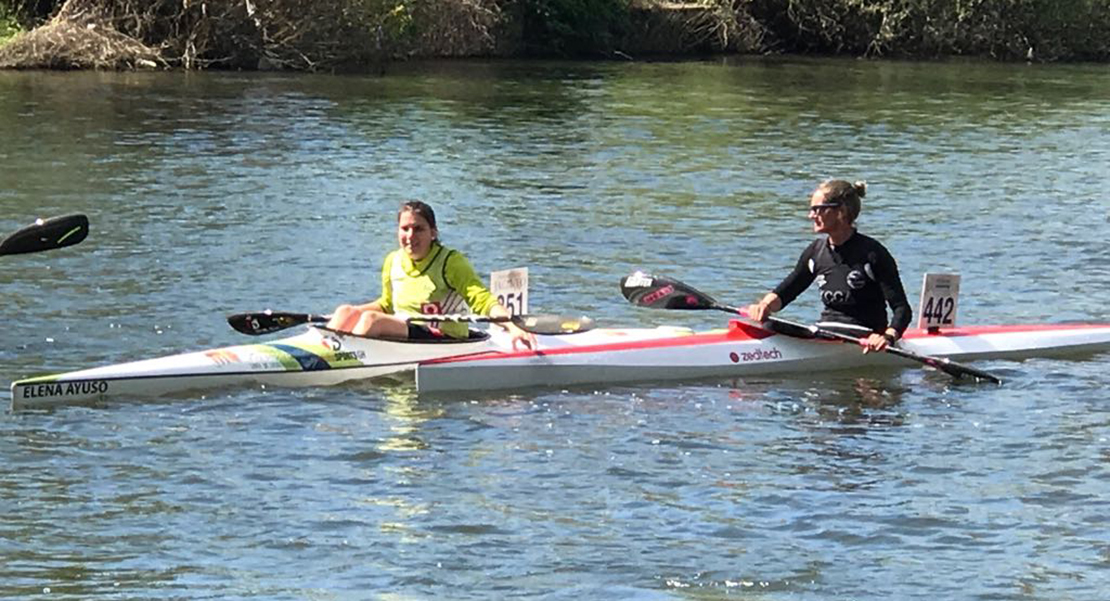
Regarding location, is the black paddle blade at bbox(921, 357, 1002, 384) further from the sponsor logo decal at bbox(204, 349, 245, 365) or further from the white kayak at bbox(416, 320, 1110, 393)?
the sponsor logo decal at bbox(204, 349, 245, 365)

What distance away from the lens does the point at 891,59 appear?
50500mm

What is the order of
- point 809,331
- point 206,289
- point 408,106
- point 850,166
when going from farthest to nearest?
point 408,106 < point 850,166 < point 206,289 < point 809,331

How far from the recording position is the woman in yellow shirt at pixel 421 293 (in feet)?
42.8

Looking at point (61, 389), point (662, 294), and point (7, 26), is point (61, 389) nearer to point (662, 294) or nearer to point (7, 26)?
point (662, 294)

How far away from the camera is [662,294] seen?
14297 millimetres

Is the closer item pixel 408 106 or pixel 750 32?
pixel 408 106

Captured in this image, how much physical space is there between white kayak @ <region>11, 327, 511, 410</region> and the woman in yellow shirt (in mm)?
87

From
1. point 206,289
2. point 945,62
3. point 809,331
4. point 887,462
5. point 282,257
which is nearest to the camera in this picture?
point 887,462

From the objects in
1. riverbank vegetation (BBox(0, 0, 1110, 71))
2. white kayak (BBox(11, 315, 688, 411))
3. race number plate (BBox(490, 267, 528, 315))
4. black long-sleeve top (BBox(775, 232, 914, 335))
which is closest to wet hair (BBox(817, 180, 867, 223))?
black long-sleeve top (BBox(775, 232, 914, 335))

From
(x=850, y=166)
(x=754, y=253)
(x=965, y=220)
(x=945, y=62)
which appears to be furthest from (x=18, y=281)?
(x=945, y=62)

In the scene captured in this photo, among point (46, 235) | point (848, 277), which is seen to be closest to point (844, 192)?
point (848, 277)

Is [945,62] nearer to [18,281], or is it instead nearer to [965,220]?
[965,220]

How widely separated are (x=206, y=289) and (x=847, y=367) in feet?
19.2

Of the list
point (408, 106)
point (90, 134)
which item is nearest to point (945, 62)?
point (408, 106)
